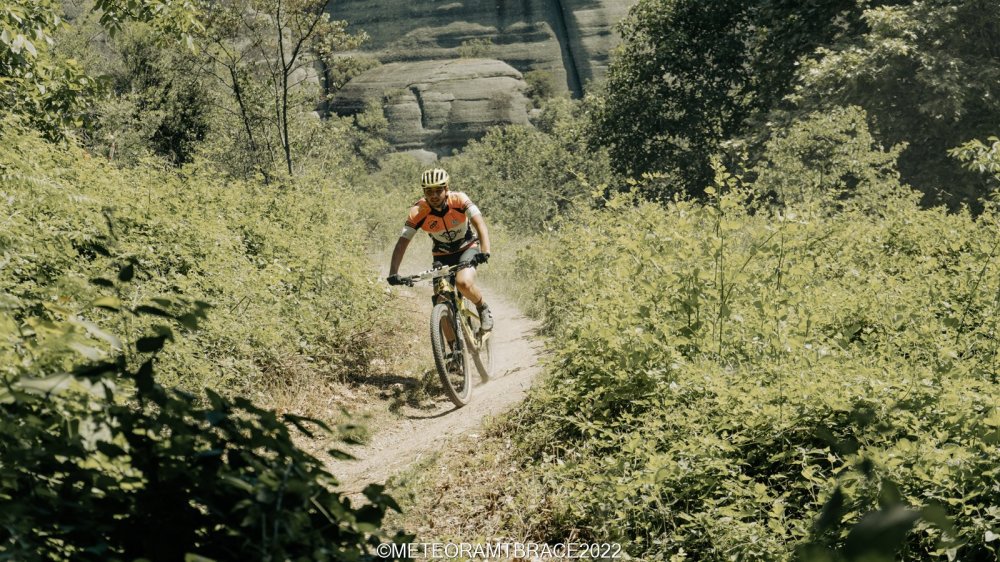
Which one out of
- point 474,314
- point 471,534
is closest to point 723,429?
point 471,534

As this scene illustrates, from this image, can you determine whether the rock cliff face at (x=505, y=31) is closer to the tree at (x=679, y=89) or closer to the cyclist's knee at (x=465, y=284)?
the tree at (x=679, y=89)

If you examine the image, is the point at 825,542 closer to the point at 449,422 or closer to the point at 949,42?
the point at 449,422

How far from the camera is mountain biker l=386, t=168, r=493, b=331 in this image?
29.3ft

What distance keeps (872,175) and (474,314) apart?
1235 cm

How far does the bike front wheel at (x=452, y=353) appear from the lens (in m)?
8.65

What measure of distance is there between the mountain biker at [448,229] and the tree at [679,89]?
22.4 m

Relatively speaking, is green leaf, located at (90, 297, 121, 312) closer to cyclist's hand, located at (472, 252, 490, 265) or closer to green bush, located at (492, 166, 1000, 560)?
green bush, located at (492, 166, 1000, 560)

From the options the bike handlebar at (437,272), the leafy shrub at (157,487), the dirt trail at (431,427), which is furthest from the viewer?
the bike handlebar at (437,272)

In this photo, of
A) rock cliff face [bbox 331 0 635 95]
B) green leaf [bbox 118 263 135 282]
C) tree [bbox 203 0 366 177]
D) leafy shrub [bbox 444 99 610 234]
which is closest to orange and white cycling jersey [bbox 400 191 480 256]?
green leaf [bbox 118 263 135 282]

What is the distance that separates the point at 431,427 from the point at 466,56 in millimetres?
117643

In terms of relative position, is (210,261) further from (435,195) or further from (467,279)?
(467,279)

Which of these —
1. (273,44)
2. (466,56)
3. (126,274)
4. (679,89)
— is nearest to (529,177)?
(679,89)

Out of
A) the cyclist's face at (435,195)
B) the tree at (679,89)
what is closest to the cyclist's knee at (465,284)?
the cyclist's face at (435,195)

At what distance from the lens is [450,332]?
9008 millimetres
